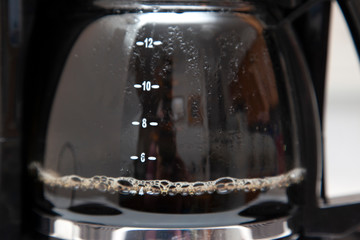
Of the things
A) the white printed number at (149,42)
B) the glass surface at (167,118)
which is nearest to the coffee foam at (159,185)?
the glass surface at (167,118)

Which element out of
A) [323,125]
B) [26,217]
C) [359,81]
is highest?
[359,81]

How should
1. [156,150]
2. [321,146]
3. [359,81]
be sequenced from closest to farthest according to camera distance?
[156,150]
[321,146]
[359,81]

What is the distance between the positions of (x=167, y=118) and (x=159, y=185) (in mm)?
73

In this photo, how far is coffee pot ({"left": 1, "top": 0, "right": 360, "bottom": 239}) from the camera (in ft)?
1.56

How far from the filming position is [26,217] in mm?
562

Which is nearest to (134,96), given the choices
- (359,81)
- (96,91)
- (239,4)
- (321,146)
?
(96,91)

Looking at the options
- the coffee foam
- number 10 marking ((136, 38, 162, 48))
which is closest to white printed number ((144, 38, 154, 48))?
number 10 marking ((136, 38, 162, 48))

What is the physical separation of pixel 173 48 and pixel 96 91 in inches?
3.9

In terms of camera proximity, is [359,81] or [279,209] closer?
[279,209]

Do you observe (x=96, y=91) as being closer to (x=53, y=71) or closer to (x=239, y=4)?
(x=53, y=71)

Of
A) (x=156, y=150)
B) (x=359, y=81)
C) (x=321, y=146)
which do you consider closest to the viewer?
(x=156, y=150)

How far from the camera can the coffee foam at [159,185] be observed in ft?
1.56

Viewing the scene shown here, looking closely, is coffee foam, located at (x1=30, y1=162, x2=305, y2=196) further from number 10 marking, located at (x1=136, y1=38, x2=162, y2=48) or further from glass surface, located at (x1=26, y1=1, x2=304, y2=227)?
number 10 marking, located at (x1=136, y1=38, x2=162, y2=48)

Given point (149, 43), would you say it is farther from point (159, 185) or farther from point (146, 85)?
point (159, 185)
